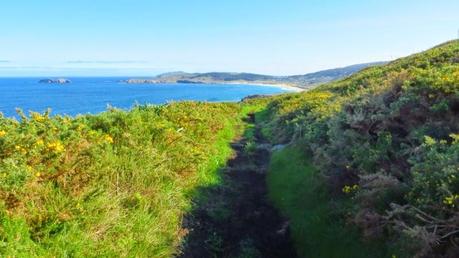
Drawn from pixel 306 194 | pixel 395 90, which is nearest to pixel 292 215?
pixel 306 194

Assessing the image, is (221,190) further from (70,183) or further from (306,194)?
(70,183)

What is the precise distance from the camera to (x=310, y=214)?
10273 mm

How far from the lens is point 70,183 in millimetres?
7621

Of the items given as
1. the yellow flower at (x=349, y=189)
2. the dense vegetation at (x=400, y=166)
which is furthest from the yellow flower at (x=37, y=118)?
the yellow flower at (x=349, y=189)

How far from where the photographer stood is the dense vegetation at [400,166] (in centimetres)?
628

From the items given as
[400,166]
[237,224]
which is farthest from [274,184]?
[400,166]

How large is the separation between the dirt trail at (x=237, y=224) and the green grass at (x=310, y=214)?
0.32 metres

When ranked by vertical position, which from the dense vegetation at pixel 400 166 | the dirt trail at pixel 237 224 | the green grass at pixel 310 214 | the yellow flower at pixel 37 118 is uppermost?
the yellow flower at pixel 37 118

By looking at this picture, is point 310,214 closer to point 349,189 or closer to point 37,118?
point 349,189

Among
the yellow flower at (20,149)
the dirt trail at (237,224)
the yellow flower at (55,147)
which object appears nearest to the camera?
the yellow flower at (20,149)

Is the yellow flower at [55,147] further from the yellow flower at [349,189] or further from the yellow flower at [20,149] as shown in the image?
the yellow flower at [349,189]

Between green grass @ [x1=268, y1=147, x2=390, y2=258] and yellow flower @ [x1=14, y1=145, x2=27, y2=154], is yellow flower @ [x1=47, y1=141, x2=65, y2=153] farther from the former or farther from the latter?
green grass @ [x1=268, y1=147, x2=390, y2=258]

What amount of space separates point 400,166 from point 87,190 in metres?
6.03

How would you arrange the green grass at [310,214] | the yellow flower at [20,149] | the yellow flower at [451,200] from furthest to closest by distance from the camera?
the green grass at [310,214]
the yellow flower at [20,149]
the yellow flower at [451,200]
